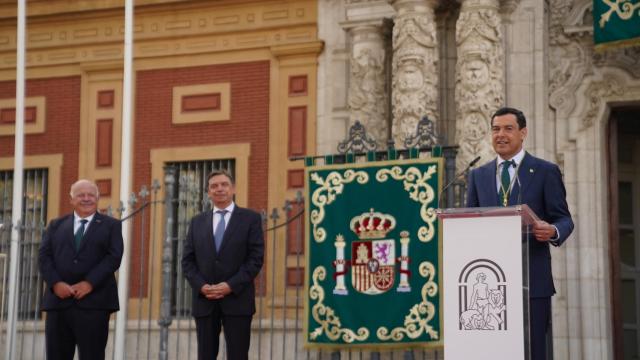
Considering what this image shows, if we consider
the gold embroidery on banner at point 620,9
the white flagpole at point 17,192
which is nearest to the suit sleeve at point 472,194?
the gold embroidery on banner at point 620,9

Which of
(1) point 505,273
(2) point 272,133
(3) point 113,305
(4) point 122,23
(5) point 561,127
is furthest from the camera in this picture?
(4) point 122,23

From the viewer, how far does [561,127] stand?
45.2 feet

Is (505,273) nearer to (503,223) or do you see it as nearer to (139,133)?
(503,223)

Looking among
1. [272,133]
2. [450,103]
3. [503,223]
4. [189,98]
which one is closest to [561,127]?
[450,103]

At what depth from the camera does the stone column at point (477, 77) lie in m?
13.2

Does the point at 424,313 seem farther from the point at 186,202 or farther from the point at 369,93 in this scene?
the point at 186,202

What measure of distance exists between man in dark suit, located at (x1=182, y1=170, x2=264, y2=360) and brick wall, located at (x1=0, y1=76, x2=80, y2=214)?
6676 mm

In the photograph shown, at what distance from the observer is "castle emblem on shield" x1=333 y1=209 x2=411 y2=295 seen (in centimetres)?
1197

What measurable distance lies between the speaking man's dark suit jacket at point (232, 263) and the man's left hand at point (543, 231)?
3.62m

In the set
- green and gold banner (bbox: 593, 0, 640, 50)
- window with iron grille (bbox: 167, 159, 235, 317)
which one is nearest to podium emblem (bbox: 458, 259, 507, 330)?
green and gold banner (bbox: 593, 0, 640, 50)

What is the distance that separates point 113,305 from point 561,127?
606 centimetres

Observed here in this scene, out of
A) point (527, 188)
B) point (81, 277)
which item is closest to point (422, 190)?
point (81, 277)

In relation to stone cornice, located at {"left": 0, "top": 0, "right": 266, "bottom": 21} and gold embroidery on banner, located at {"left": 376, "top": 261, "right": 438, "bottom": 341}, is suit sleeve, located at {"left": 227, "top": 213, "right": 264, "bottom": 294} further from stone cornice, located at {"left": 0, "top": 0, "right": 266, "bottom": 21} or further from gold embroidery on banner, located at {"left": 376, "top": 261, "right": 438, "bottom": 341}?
stone cornice, located at {"left": 0, "top": 0, "right": 266, "bottom": 21}

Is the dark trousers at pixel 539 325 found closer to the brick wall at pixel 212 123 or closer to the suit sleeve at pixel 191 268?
the suit sleeve at pixel 191 268
